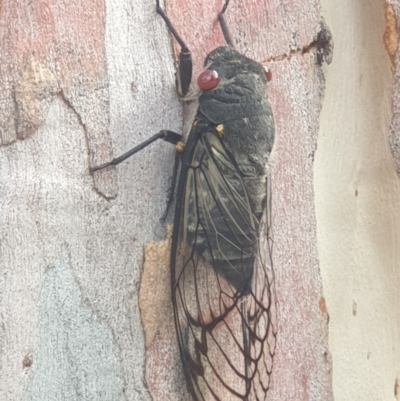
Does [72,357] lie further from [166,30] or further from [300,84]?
[300,84]

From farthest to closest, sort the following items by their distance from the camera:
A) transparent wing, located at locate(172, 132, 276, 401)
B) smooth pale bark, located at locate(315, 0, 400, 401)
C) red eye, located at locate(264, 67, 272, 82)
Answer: smooth pale bark, located at locate(315, 0, 400, 401)
red eye, located at locate(264, 67, 272, 82)
transparent wing, located at locate(172, 132, 276, 401)

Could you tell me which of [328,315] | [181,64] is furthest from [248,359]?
[181,64]

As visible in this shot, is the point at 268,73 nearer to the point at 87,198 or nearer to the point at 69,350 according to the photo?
the point at 87,198

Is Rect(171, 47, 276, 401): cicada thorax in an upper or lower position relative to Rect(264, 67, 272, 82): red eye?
lower

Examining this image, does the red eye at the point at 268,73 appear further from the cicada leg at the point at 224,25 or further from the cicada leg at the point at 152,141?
the cicada leg at the point at 152,141

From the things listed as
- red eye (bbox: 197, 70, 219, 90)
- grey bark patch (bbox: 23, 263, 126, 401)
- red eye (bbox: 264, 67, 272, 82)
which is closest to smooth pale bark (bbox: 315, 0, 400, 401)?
red eye (bbox: 264, 67, 272, 82)

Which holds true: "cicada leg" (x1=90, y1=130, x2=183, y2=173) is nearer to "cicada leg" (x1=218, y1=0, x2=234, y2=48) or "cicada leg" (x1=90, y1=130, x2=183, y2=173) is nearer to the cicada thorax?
the cicada thorax
